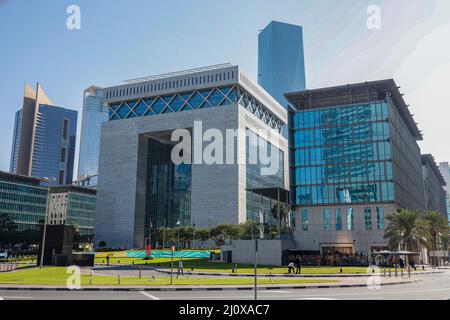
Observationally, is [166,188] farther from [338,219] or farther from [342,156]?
[338,219]

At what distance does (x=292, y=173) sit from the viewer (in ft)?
285

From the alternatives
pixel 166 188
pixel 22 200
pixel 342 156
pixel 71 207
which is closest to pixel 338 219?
pixel 342 156

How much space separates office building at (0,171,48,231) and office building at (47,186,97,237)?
1286cm

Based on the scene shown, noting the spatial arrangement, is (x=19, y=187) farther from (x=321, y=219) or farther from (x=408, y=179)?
(x=408, y=179)

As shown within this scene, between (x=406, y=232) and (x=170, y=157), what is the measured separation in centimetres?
10700

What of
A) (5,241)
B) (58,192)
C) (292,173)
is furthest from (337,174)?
(58,192)

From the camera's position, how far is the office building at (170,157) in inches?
5027

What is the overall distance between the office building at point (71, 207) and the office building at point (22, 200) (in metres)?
12.9

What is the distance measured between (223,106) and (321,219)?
60.4 meters

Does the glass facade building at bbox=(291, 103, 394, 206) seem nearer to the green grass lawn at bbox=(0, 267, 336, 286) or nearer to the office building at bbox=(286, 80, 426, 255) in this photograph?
the office building at bbox=(286, 80, 426, 255)

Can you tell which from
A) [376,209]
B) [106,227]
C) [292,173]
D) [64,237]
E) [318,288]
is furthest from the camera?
[106,227]

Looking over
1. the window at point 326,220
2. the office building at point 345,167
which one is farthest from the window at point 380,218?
the window at point 326,220

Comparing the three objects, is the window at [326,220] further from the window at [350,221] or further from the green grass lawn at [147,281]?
the green grass lawn at [147,281]

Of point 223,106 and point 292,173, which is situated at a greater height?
point 223,106
